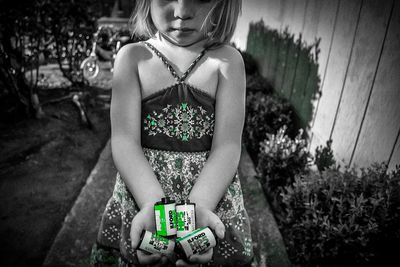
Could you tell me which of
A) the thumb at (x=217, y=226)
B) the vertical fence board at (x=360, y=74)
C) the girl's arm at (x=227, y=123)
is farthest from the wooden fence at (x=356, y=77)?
the thumb at (x=217, y=226)

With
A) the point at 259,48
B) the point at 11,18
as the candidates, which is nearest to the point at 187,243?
the point at 11,18

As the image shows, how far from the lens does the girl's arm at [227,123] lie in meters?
1.20

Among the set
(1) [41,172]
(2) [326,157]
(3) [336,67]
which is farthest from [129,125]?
(1) [41,172]

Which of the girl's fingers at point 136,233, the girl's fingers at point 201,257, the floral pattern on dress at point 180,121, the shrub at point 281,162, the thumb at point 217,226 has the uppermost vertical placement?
the floral pattern on dress at point 180,121

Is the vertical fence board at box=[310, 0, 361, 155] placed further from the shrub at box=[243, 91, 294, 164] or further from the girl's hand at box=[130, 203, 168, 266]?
the girl's hand at box=[130, 203, 168, 266]

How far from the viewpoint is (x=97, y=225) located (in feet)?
8.58

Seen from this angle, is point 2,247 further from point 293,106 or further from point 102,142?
point 293,106

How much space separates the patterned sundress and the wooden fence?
141 cm

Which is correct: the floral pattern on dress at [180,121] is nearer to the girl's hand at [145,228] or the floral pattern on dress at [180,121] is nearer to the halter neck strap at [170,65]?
the halter neck strap at [170,65]

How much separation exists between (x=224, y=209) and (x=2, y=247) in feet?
6.82

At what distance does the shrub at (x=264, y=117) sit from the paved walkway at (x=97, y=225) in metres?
0.50

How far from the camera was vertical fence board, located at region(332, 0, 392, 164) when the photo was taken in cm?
224

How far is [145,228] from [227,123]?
0.55 metres

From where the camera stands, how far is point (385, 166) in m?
1.96
